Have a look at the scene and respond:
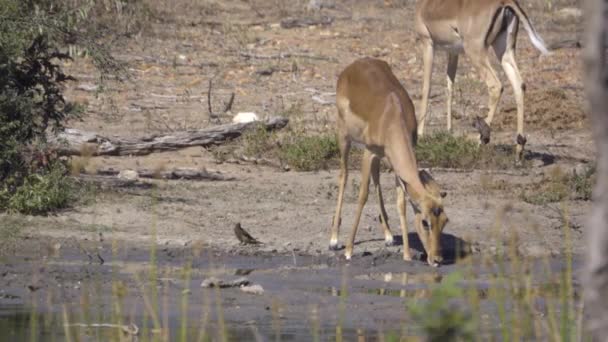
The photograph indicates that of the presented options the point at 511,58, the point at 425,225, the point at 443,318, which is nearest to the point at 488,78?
the point at 511,58

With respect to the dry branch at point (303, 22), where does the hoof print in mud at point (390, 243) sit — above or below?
below

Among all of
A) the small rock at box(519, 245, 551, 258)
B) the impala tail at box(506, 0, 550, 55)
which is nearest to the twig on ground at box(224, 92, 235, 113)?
the impala tail at box(506, 0, 550, 55)

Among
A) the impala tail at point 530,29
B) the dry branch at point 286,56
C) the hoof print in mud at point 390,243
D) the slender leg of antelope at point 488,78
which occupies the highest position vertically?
the impala tail at point 530,29

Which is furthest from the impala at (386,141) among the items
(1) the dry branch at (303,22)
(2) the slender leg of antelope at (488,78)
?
(1) the dry branch at (303,22)

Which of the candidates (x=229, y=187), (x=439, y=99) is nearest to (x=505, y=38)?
(x=439, y=99)

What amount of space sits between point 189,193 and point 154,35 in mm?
7823

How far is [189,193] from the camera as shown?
1072 centimetres

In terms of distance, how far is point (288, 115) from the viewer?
13.8 meters

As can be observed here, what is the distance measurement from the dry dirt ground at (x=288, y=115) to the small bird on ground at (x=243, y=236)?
95 mm

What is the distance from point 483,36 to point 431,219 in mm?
5626

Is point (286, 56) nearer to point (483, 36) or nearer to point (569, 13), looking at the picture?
point (483, 36)

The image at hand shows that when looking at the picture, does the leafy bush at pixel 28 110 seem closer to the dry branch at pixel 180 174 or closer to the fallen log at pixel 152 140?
the fallen log at pixel 152 140

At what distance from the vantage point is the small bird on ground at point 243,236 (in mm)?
9247

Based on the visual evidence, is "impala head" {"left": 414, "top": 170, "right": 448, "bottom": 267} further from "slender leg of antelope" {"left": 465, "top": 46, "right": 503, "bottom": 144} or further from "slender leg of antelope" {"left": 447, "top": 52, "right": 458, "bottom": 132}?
"slender leg of antelope" {"left": 447, "top": 52, "right": 458, "bottom": 132}
